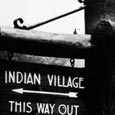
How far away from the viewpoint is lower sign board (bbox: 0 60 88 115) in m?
2.08

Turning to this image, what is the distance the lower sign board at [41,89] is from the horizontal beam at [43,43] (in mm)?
86

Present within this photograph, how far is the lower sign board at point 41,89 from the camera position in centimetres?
208

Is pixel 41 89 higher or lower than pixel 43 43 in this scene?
lower

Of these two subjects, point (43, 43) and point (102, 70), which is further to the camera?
point (102, 70)

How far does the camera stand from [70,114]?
218 cm

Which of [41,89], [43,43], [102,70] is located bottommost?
[41,89]

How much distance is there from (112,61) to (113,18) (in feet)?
0.89

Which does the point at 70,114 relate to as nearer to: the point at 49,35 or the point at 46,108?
the point at 46,108

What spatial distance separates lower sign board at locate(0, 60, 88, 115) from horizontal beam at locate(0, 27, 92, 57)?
0.09 metres

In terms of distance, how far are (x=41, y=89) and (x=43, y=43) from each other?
272 millimetres

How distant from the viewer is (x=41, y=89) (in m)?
2.15

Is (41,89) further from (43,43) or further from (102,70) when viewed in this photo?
(102,70)

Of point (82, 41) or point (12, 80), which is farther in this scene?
point (82, 41)

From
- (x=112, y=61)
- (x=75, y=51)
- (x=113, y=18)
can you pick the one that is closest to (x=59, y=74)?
(x=75, y=51)
